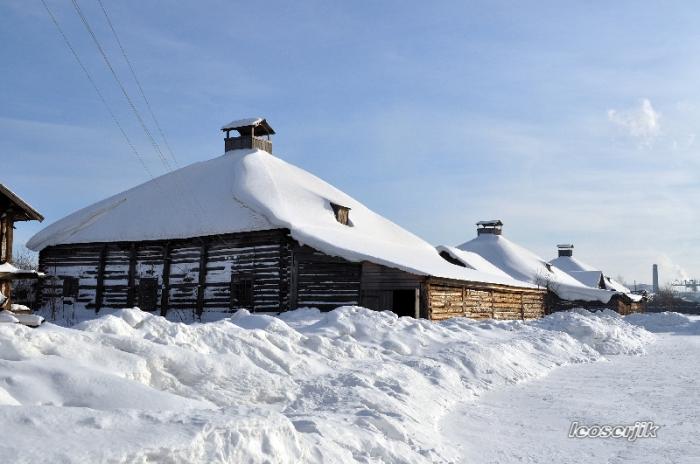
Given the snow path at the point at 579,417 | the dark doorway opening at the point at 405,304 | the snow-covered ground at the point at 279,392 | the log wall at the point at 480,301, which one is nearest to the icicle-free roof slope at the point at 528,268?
the log wall at the point at 480,301

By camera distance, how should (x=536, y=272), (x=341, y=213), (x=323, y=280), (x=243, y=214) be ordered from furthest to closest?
(x=536, y=272)
(x=341, y=213)
(x=243, y=214)
(x=323, y=280)

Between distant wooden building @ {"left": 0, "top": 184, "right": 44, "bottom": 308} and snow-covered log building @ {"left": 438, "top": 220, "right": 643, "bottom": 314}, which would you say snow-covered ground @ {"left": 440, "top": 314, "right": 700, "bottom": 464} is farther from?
snow-covered log building @ {"left": 438, "top": 220, "right": 643, "bottom": 314}

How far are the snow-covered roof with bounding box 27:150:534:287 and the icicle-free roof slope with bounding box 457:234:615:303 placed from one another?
1757cm

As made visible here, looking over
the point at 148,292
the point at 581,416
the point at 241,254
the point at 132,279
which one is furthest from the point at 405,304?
the point at 581,416

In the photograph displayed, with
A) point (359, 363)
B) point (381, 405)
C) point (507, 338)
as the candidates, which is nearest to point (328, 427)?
point (381, 405)

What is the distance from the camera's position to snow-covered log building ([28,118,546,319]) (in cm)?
2086

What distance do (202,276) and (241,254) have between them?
1710 mm

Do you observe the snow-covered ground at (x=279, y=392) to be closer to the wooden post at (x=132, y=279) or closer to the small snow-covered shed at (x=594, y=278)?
the wooden post at (x=132, y=279)

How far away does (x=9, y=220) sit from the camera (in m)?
17.5

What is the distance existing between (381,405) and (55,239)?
22349mm

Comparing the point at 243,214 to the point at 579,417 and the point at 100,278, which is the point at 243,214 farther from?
the point at 579,417

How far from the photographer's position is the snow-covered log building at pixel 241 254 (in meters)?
20.9

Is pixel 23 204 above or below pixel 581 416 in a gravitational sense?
above

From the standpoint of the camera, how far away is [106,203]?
2659 cm
